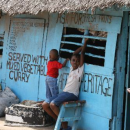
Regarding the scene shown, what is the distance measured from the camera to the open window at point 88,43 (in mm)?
8031

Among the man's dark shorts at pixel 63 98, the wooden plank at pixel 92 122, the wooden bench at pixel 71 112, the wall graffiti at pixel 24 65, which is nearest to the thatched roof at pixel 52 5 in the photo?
the wall graffiti at pixel 24 65

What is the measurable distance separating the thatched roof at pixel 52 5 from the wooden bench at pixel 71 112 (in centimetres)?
173

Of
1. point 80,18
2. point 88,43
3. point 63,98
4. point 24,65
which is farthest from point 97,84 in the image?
point 24,65

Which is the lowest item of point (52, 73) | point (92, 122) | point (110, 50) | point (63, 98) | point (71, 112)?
point (92, 122)

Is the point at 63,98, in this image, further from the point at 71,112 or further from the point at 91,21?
the point at 91,21

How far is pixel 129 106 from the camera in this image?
7621 mm

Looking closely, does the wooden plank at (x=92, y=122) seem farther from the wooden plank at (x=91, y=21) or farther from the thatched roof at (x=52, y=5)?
the thatched roof at (x=52, y=5)

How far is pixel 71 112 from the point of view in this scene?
26.6 ft

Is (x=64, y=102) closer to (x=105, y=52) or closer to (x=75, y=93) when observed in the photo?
(x=75, y=93)

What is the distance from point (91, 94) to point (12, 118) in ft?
5.99

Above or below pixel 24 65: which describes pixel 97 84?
below

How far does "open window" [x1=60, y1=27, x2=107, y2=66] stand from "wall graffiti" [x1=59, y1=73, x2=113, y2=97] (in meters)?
0.35

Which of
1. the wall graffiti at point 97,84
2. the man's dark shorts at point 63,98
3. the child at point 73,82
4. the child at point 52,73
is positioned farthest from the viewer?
the child at point 52,73

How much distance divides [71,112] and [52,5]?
6.57ft
